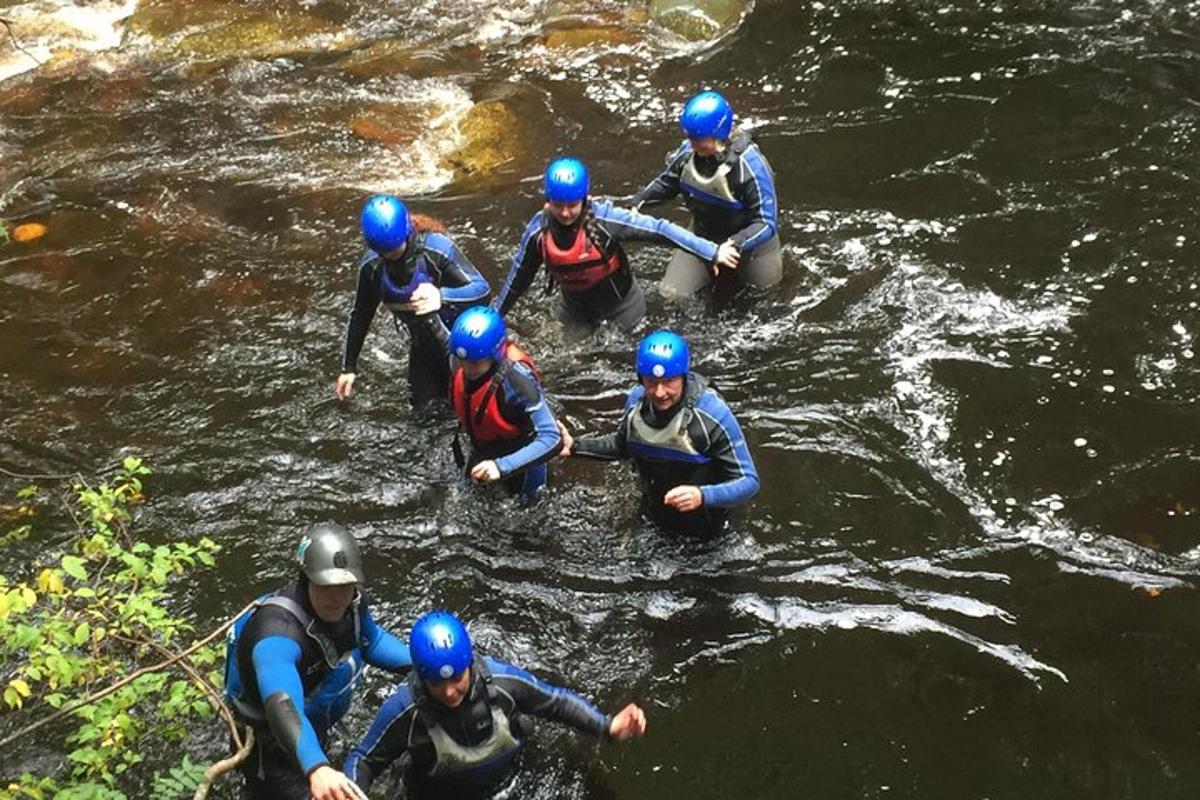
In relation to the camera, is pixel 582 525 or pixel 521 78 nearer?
pixel 582 525

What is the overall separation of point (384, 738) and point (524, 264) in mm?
4107

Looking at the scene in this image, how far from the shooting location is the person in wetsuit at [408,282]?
23.5 feet

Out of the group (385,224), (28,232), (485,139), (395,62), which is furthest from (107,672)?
(395,62)

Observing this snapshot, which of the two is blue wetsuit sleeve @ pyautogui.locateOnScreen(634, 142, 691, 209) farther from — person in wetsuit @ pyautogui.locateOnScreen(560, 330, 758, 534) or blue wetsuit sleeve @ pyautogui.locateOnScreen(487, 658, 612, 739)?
blue wetsuit sleeve @ pyautogui.locateOnScreen(487, 658, 612, 739)

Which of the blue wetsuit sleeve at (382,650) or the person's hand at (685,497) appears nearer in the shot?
the blue wetsuit sleeve at (382,650)

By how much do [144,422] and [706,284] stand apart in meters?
4.73

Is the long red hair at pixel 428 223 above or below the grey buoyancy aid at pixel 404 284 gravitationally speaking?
below

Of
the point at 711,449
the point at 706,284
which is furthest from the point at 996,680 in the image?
the point at 706,284

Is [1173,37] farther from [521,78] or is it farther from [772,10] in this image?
[521,78]

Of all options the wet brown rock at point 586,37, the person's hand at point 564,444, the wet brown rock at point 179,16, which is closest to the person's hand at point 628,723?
the person's hand at point 564,444

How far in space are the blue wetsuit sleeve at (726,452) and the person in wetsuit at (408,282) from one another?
7.04 feet

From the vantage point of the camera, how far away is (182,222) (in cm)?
1135

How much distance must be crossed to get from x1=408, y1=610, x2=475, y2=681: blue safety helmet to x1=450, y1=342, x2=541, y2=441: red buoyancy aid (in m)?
2.10

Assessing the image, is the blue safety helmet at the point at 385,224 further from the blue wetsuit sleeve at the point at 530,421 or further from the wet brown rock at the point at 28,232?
the wet brown rock at the point at 28,232
